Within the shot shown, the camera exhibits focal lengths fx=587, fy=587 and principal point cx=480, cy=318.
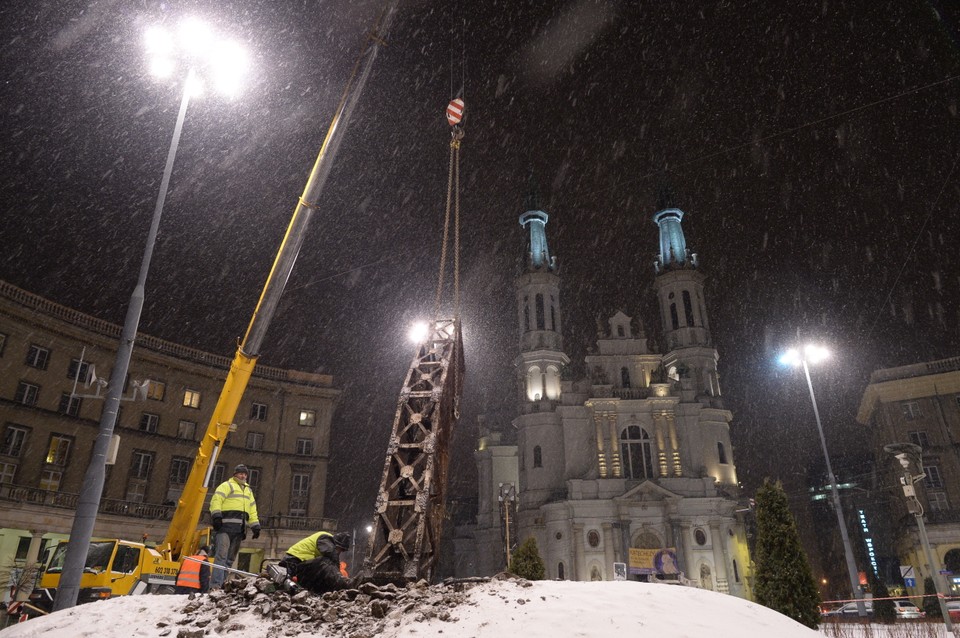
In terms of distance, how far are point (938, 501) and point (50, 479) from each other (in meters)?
63.3

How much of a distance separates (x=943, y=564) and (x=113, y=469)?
60.6 m

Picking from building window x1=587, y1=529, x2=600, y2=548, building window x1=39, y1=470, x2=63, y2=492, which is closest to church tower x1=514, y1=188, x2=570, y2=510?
building window x1=587, y1=529, x2=600, y2=548

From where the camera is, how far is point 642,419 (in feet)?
170

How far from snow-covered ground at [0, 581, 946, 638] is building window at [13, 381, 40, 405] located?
33827mm

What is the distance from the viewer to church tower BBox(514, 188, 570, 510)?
52344mm

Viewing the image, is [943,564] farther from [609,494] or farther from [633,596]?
[633,596]

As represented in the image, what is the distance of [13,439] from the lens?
3284 centimetres

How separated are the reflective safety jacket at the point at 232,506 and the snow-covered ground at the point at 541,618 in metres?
3.08

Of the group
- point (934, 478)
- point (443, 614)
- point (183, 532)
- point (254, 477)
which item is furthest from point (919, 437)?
point (443, 614)

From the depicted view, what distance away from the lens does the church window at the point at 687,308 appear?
5700 centimetres

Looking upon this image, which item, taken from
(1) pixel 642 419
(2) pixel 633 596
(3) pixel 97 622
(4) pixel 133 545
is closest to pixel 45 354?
(4) pixel 133 545

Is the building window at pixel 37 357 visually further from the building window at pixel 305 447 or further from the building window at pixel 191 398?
the building window at pixel 305 447

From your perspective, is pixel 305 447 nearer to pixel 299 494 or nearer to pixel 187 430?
pixel 299 494

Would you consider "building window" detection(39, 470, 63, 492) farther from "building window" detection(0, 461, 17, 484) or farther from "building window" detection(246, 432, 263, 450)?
"building window" detection(246, 432, 263, 450)
